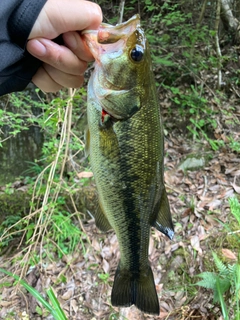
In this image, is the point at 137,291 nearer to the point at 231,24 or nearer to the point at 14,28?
the point at 14,28

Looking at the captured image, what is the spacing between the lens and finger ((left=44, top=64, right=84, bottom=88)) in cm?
178

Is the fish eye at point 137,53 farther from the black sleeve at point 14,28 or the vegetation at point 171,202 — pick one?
the vegetation at point 171,202

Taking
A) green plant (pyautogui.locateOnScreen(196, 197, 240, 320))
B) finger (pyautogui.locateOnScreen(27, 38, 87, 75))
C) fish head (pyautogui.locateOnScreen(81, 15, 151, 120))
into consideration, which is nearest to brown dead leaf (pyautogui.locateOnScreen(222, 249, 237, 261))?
green plant (pyautogui.locateOnScreen(196, 197, 240, 320))

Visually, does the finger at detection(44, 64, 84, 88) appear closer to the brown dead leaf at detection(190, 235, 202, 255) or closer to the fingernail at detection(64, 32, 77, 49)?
the fingernail at detection(64, 32, 77, 49)

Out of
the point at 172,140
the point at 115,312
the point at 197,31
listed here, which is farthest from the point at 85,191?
the point at 197,31

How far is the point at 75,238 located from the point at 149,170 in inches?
99.6

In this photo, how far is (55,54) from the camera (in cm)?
153

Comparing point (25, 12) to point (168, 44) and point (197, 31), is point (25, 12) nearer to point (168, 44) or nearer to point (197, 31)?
point (197, 31)

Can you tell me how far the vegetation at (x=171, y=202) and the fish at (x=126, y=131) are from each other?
2.70 feet

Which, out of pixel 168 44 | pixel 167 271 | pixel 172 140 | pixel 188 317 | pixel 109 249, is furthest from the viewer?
pixel 168 44

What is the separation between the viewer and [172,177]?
4.49 m

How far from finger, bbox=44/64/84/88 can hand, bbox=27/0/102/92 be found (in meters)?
0.03

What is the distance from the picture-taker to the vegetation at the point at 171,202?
3080mm

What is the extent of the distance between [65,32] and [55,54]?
0.11 m
